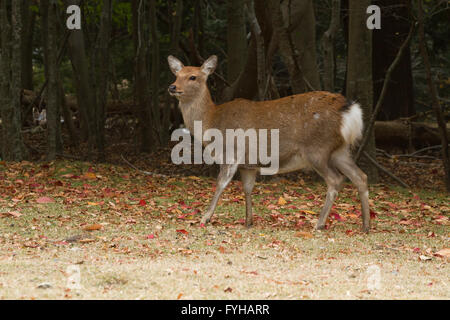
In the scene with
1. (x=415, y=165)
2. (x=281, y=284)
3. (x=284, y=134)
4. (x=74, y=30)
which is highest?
(x=74, y=30)

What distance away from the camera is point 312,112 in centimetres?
731

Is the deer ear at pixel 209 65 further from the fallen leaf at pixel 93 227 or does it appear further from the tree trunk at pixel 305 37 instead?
the tree trunk at pixel 305 37

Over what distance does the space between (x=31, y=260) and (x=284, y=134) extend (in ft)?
10.3

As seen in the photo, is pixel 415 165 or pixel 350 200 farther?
pixel 415 165

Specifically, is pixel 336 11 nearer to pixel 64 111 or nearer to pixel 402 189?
pixel 402 189

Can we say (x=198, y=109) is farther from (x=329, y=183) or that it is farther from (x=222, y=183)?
(x=329, y=183)

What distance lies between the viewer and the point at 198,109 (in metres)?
7.87

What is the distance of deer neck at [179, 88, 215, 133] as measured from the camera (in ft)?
25.8

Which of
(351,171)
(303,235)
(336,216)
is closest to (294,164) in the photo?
(351,171)

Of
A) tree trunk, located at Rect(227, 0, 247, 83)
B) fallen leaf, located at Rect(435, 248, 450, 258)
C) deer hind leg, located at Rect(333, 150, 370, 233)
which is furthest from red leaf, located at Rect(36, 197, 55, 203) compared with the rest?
tree trunk, located at Rect(227, 0, 247, 83)

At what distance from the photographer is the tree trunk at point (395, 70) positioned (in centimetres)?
1534

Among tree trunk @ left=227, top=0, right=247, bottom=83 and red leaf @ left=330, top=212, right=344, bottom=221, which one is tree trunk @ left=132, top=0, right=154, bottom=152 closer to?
tree trunk @ left=227, top=0, right=247, bottom=83
